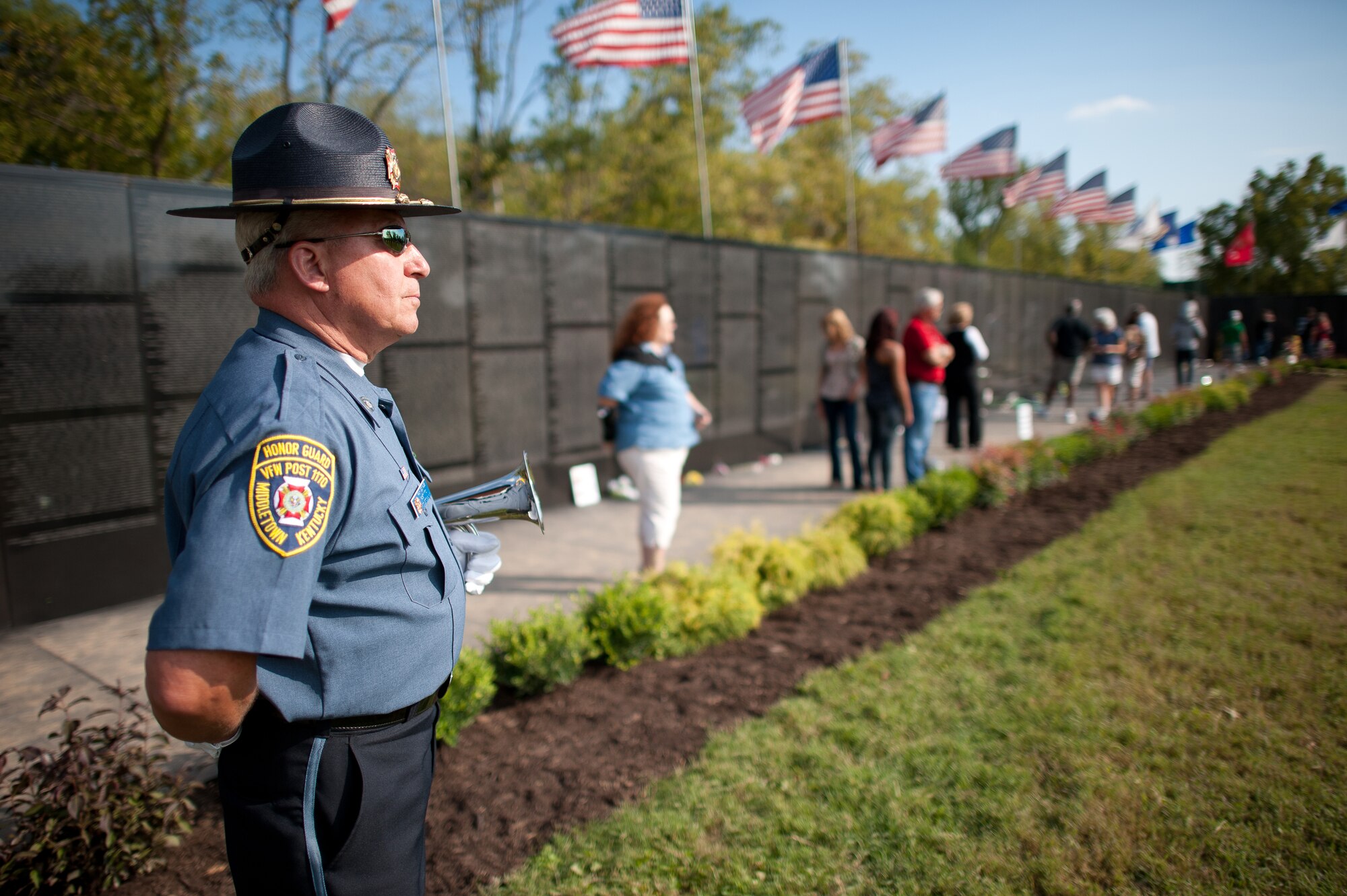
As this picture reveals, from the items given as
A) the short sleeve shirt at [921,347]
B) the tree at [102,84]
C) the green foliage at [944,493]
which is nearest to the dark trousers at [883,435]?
the short sleeve shirt at [921,347]

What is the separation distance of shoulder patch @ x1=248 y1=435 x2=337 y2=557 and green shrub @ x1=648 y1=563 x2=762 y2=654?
338 cm

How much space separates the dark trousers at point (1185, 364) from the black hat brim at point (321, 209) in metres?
20.2

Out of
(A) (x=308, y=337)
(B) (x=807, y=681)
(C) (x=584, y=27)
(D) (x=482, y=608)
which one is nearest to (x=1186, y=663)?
(B) (x=807, y=681)

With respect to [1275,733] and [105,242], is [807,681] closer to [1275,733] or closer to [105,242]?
[1275,733]

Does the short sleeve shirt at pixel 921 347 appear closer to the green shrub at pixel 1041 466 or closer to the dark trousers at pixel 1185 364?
the green shrub at pixel 1041 466

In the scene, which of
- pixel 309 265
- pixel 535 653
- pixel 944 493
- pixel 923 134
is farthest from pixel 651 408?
pixel 923 134

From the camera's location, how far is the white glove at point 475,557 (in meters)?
1.90

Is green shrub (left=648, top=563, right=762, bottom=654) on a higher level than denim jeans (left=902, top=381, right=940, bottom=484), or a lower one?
lower

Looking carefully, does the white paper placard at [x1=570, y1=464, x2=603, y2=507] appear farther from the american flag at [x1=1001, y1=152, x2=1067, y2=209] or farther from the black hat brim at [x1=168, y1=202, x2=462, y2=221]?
the american flag at [x1=1001, y1=152, x2=1067, y2=209]

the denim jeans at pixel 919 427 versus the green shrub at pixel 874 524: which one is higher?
the denim jeans at pixel 919 427

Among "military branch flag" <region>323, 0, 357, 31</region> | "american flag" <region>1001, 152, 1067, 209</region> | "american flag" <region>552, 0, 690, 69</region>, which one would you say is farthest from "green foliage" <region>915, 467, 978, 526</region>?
"american flag" <region>1001, 152, 1067, 209</region>

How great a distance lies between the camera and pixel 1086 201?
60.2 feet

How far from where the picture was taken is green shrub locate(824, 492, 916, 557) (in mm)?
6359

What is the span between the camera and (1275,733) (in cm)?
356
